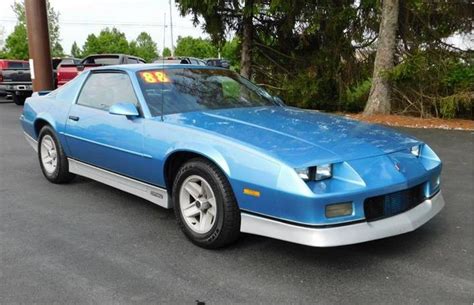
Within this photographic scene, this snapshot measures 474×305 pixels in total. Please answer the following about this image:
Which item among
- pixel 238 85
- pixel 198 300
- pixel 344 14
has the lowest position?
pixel 198 300

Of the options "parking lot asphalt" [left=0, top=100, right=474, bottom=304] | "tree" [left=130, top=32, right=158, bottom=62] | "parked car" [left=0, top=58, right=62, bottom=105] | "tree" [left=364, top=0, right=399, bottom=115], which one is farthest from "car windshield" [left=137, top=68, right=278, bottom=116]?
"tree" [left=130, top=32, right=158, bottom=62]

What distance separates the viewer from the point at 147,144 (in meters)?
3.92

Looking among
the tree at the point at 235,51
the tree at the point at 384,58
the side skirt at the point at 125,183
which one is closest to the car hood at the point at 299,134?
the side skirt at the point at 125,183

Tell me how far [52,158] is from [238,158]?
3160 mm

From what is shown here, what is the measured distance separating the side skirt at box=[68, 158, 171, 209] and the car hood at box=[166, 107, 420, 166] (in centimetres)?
63

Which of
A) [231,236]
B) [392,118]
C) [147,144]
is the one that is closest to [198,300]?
[231,236]

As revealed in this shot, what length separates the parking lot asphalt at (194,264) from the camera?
9.52 ft

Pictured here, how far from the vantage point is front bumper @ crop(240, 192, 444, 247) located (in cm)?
296

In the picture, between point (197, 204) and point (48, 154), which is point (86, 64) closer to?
point (48, 154)

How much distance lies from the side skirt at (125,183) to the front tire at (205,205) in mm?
251

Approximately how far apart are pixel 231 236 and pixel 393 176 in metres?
1.21

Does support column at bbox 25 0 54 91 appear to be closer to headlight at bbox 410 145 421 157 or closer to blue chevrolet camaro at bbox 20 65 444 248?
blue chevrolet camaro at bbox 20 65 444 248

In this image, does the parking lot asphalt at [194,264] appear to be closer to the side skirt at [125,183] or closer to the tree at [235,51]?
the side skirt at [125,183]

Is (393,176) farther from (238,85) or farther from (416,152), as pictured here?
(238,85)
